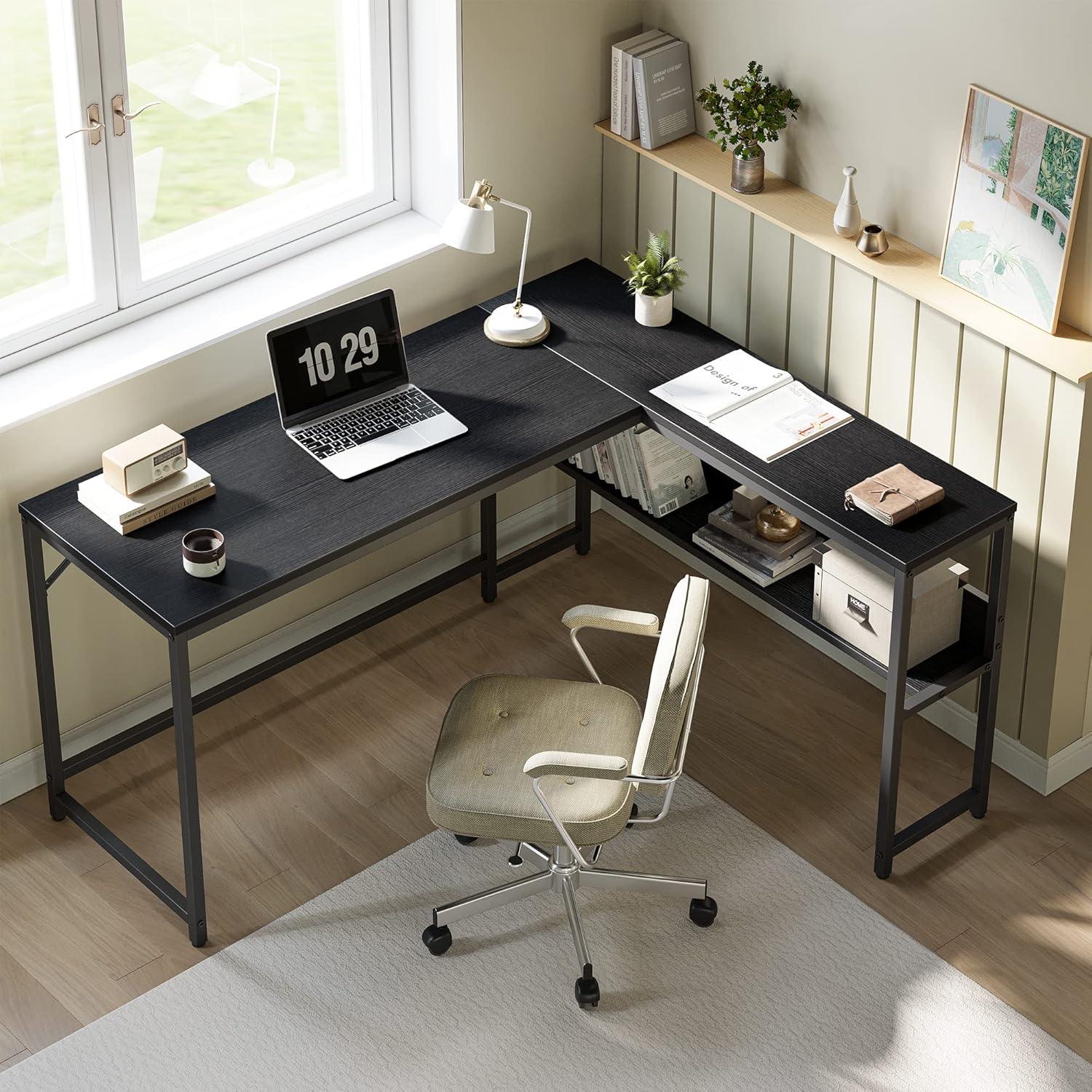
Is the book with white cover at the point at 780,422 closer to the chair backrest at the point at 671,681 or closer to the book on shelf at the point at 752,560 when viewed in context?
the book on shelf at the point at 752,560

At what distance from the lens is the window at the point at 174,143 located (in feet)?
11.2

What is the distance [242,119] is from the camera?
3.74m

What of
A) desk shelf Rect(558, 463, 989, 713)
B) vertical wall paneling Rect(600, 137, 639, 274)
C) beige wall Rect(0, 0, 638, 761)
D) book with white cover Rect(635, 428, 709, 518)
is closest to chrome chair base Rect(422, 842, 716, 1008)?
desk shelf Rect(558, 463, 989, 713)

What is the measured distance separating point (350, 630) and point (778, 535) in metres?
1.07

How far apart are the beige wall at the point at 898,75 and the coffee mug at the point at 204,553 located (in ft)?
5.37

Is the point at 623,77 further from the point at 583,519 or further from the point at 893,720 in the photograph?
the point at 893,720

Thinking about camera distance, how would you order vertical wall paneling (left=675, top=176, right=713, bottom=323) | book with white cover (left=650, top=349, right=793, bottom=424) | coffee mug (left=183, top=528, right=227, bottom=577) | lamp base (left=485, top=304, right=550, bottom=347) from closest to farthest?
1. coffee mug (left=183, top=528, right=227, bottom=577)
2. book with white cover (left=650, top=349, right=793, bottom=424)
3. lamp base (left=485, top=304, right=550, bottom=347)
4. vertical wall paneling (left=675, top=176, right=713, bottom=323)

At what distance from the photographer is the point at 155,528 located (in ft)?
11.0

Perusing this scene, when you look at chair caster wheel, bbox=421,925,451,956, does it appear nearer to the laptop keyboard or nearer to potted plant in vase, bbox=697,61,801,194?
the laptop keyboard

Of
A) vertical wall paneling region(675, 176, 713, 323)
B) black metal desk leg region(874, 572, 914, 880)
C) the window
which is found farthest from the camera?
vertical wall paneling region(675, 176, 713, 323)

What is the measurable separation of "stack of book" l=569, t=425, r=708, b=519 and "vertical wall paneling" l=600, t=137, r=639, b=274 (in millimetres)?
593

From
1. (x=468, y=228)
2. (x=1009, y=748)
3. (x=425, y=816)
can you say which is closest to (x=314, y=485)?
(x=468, y=228)

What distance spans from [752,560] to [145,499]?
4.45 feet

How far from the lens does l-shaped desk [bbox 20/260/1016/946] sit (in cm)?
325
